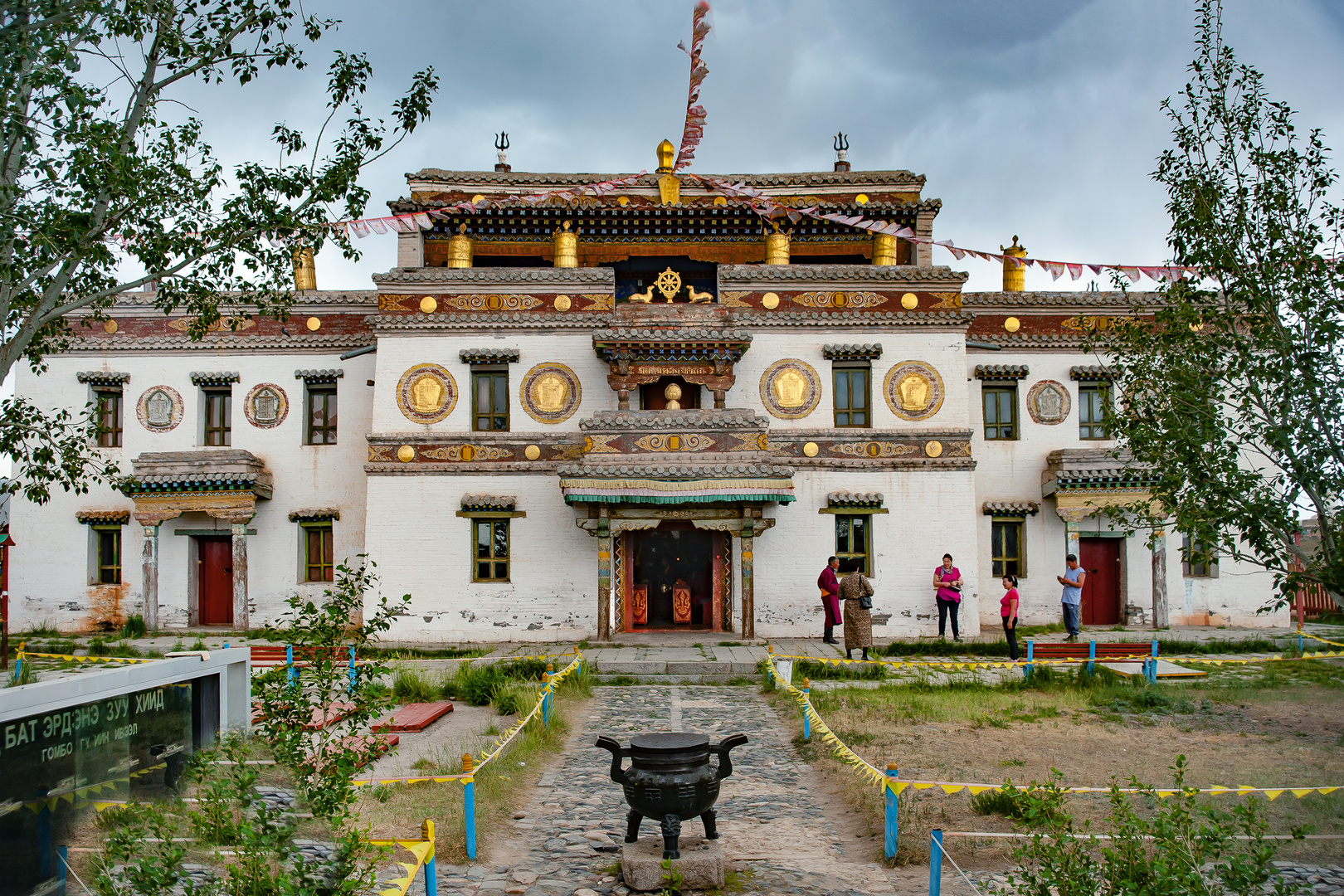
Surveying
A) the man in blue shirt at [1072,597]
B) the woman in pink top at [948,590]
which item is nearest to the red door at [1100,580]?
the man in blue shirt at [1072,597]

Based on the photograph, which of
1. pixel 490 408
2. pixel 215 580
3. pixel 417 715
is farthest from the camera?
pixel 215 580

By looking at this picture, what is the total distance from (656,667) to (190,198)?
9.97 metres

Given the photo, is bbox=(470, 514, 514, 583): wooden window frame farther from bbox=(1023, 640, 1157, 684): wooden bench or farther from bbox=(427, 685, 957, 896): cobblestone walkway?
bbox=(1023, 640, 1157, 684): wooden bench

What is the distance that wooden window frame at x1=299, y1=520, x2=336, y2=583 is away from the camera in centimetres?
2169

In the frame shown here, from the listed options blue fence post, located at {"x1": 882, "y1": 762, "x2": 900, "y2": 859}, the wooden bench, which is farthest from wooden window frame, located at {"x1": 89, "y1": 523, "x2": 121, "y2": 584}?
blue fence post, located at {"x1": 882, "y1": 762, "x2": 900, "y2": 859}

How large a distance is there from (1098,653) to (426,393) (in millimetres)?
14479

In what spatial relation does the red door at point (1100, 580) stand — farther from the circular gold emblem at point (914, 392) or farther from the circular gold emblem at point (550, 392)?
the circular gold emblem at point (550, 392)

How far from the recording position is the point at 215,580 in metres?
21.8

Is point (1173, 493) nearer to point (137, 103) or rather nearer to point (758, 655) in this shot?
point (758, 655)

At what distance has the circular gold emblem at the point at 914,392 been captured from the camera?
20703 millimetres

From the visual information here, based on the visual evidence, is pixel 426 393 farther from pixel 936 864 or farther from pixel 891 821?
pixel 936 864

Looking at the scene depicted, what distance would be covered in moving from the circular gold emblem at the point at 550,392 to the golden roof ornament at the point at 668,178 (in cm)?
497

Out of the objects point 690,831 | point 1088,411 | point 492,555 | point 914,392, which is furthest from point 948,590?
point 690,831

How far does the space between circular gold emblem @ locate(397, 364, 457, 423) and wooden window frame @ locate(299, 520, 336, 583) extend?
140 inches
